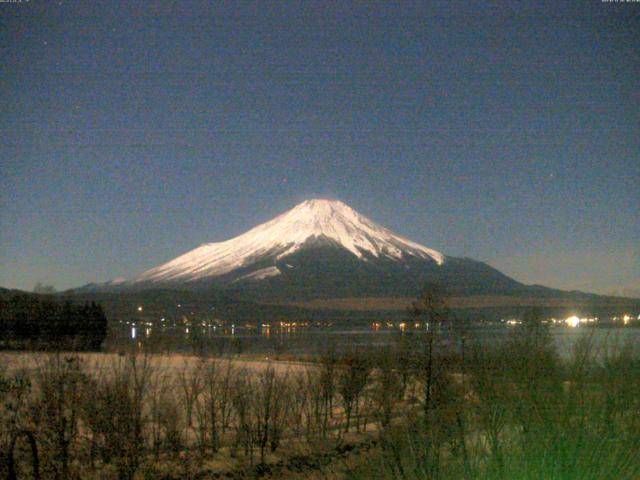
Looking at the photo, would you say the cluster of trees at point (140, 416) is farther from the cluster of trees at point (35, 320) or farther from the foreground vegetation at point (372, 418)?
the cluster of trees at point (35, 320)

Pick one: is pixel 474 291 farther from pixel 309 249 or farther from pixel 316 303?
pixel 309 249

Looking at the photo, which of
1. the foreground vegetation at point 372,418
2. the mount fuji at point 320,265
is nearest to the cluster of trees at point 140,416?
Answer: the foreground vegetation at point 372,418

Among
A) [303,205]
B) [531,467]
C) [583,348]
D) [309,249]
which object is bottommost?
[531,467]

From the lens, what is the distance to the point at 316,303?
127 metres

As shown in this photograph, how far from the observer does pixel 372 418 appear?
18.5 m

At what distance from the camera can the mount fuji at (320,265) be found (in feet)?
407

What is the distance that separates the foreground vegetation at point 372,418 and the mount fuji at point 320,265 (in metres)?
86.6

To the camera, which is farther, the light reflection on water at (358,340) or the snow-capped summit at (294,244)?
the snow-capped summit at (294,244)

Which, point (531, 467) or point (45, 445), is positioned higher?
point (531, 467)

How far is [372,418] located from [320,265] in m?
126

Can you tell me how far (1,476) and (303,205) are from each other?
172 m

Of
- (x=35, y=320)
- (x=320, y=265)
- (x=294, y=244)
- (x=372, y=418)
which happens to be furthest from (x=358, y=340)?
(x=294, y=244)

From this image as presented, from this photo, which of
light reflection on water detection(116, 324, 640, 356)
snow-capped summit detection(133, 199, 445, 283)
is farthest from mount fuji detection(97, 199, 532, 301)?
light reflection on water detection(116, 324, 640, 356)

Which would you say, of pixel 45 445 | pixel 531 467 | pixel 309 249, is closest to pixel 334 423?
pixel 45 445
